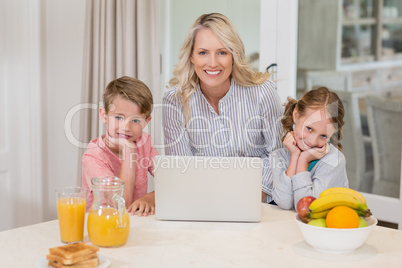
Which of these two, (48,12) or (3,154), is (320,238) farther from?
(48,12)

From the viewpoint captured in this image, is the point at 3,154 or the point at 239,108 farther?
the point at 3,154

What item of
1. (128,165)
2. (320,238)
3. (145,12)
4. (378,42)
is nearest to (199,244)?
(320,238)

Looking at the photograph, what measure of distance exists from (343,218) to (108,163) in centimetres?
97

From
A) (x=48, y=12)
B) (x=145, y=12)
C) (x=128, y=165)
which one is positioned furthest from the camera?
(x=48, y=12)

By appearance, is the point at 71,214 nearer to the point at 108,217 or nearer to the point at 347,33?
the point at 108,217

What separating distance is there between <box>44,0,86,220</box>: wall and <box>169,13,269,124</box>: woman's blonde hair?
147 centimetres

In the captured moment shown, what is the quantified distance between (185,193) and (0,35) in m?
2.20

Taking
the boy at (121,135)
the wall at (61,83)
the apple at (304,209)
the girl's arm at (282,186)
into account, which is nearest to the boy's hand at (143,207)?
the boy at (121,135)

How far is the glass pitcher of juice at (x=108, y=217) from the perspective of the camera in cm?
135

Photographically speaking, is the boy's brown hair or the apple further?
the boy's brown hair

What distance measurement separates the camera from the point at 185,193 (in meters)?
1.59

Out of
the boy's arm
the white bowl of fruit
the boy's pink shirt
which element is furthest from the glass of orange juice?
the white bowl of fruit

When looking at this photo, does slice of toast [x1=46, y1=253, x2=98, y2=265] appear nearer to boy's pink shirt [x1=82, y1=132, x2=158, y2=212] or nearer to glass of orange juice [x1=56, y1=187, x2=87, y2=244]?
glass of orange juice [x1=56, y1=187, x2=87, y2=244]

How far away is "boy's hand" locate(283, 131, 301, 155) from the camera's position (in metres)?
1.87
